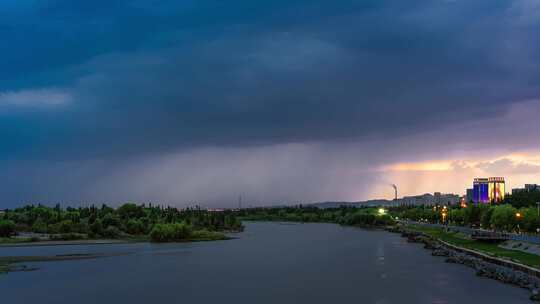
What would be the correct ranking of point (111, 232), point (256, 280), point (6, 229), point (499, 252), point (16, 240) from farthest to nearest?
point (111, 232), point (6, 229), point (16, 240), point (499, 252), point (256, 280)

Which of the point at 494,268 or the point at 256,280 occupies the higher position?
the point at 494,268

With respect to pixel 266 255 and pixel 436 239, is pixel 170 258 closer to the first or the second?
pixel 266 255

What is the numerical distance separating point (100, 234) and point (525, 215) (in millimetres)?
96790

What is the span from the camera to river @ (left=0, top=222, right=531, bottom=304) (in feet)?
181

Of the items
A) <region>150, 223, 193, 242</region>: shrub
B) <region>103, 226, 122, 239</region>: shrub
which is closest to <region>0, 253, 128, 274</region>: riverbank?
<region>150, 223, 193, 242</region>: shrub

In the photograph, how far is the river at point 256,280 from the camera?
55062 mm

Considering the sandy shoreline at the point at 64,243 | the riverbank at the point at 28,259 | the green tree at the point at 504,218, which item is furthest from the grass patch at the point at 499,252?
the sandy shoreline at the point at 64,243

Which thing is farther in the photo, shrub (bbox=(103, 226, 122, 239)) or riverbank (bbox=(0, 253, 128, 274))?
shrub (bbox=(103, 226, 122, 239))

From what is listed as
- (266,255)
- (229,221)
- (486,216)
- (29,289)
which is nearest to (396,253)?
(266,255)

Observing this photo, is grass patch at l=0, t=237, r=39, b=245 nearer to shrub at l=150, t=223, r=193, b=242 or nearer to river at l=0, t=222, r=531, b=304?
river at l=0, t=222, r=531, b=304

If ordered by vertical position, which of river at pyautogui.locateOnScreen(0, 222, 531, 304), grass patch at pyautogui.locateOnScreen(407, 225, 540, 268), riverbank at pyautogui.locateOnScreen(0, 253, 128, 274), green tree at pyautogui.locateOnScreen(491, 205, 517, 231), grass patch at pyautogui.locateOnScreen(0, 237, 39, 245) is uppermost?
green tree at pyautogui.locateOnScreen(491, 205, 517, 231)

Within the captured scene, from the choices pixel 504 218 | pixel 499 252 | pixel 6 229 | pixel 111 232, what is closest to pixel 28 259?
pixel 6 229

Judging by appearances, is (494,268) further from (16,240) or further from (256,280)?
(16,240)

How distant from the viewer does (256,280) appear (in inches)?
2643
